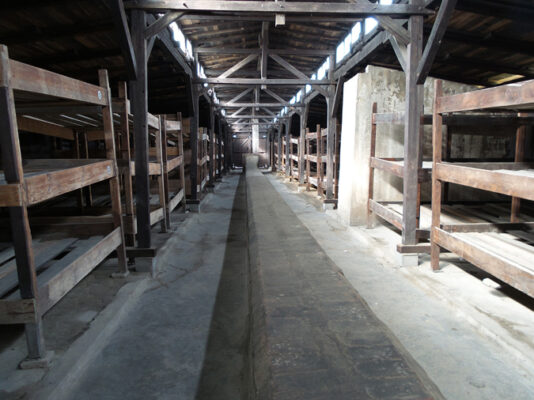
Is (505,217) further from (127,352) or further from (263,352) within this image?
(127,352)

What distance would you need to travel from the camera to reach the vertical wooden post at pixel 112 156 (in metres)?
3.78

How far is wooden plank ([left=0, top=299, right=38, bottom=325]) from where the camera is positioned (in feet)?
7.98

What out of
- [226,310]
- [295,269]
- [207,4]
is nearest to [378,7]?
[207,4]

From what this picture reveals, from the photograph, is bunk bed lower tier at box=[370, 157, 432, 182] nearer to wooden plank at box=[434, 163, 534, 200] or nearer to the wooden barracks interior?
the wooden barracks interior

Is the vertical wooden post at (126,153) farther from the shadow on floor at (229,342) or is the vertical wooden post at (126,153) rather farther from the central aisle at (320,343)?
the central aisle at (320,343)

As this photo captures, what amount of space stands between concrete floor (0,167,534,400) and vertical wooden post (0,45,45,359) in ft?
0.91

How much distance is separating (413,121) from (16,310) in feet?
15.7

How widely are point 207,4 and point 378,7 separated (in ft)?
7.48

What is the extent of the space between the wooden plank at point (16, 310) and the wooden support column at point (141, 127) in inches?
97.1

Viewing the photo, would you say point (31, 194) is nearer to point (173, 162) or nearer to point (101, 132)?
point (173, 162)

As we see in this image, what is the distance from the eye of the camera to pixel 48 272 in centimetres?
321

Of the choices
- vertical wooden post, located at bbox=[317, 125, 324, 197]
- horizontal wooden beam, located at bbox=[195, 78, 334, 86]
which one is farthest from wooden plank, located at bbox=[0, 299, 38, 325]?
vertical wooden post, located at bbox=[317, 125, 324, 197]

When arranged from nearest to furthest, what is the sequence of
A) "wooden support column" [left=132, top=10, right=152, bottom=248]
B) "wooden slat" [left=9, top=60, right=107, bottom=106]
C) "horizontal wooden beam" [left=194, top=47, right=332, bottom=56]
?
1. "wooden slat" [left=9, top=60, right=107, bottom=106]
2. "wooden support column" [left=132, top=10, right=152, bottom=248]
3. "horizontal wooden beam" [left=194, top=47, right=332, bottom=56]

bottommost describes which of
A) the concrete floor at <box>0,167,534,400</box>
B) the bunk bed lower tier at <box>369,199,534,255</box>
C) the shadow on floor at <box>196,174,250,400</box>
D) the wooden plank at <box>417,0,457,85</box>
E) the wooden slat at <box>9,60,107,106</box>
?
the shadow on floor at <box>196,174,250,400</box>
